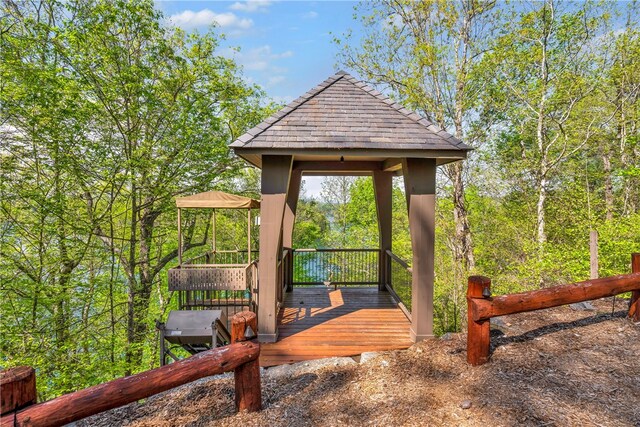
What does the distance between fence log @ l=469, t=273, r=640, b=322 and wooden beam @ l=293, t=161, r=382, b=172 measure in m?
3.73

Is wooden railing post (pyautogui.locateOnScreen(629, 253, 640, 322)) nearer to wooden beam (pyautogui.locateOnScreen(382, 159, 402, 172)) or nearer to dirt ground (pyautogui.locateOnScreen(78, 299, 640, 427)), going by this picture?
dirt ground (pyautogui.locateOnScreen(78, 299, 640, 427))

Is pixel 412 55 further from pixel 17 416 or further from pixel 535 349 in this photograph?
pixel 17 416

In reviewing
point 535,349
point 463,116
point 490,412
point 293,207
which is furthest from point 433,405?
point 463,116

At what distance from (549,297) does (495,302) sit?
81 centimetres

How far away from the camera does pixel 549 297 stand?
3.21 meters

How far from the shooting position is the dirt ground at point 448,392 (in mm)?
2281

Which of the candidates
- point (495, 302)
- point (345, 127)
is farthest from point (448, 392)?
point (345, 127)

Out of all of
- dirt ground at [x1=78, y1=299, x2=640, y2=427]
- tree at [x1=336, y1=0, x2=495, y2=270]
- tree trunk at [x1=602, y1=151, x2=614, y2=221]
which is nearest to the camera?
dirt ground at [x1=78, y1=299, x2=640, y2=427]

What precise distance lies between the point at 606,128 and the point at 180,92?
1430 centimetres

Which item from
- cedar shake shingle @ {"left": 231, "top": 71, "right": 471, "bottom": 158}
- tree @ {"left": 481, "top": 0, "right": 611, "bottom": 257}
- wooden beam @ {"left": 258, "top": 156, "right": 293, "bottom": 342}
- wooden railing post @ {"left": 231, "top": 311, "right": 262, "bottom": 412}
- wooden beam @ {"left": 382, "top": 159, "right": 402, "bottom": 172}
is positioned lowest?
wooden railing post @ {"left": 231, "top": 311, "right": 262, "bottom": 412}

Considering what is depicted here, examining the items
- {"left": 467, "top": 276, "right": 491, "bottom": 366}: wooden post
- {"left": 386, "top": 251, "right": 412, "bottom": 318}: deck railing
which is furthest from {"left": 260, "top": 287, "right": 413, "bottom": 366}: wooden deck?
{"left": 467, "top": 276, "right": 491, "bottom": 366}: wooden post

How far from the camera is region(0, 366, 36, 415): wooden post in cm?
157

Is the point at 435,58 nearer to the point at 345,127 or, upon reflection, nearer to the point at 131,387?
the point at 345,127

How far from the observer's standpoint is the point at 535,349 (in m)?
3.30
